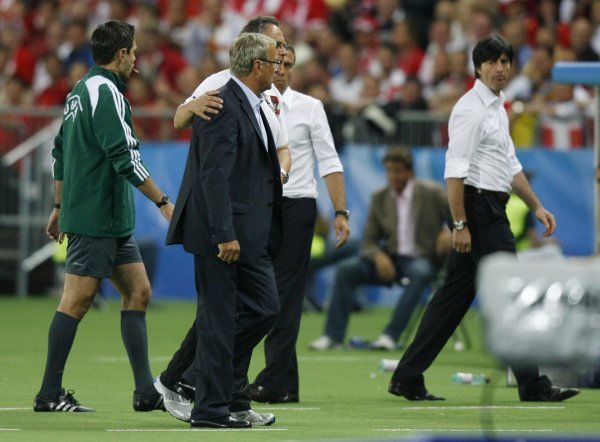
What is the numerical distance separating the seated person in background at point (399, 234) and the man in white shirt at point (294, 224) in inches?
168

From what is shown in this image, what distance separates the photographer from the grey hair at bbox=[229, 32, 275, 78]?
848 centimetres

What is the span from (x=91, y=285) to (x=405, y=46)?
38.9 ft

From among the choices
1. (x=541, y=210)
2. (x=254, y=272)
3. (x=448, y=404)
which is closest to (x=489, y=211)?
(x=541, y=210)

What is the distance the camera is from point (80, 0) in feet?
80.2

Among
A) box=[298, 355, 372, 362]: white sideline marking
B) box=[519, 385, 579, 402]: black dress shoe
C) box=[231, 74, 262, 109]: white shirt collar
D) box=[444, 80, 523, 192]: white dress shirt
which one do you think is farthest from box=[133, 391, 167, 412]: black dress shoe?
box=[298, 355, 372, 362]: white sideline marking

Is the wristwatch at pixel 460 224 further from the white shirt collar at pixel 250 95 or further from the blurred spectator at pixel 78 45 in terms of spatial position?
the blurred spectator at pixel 78 45

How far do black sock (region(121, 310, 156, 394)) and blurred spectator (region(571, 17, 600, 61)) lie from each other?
385 inches

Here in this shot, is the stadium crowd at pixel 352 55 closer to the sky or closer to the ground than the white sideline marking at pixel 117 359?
closer to the sky

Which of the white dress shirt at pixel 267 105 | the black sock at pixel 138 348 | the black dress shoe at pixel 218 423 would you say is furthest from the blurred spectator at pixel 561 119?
the black dress shoe at pixel 218 423

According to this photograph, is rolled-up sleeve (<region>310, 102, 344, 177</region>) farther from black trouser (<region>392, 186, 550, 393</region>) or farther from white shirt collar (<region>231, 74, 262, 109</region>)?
white shirt collar (<region>231, 74, 262, 109</region>)

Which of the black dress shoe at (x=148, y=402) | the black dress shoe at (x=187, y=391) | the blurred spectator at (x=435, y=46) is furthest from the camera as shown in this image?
the blurred spectator at (x=435, y=46)

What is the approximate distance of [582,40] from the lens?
1791 centimetres

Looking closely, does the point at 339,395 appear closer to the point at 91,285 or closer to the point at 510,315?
the point at 91,285

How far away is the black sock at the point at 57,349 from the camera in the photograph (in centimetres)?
908
